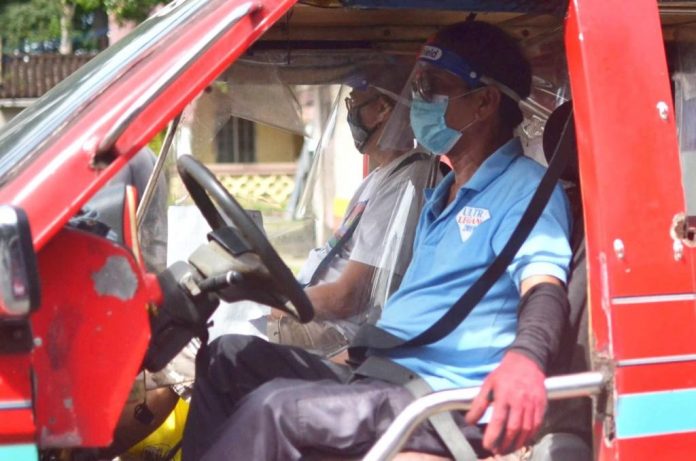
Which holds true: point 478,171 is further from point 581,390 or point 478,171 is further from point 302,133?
point 302,133

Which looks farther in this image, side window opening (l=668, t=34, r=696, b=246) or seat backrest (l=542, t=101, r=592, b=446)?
side window opening (l=668, t=34, r=696, b=246)

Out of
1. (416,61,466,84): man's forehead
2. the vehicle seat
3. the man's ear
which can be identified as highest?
(416,61,466,84): man's forehead

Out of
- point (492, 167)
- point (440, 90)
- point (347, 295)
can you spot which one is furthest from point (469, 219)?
point (347, 295)

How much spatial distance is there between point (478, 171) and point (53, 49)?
872 inches

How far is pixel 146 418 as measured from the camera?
3.20m

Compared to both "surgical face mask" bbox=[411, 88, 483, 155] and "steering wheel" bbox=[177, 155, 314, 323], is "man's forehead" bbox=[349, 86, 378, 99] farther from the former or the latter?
"steering wheel" bbox=[177, 155, 314, 323]

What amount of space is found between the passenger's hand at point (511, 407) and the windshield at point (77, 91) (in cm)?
96

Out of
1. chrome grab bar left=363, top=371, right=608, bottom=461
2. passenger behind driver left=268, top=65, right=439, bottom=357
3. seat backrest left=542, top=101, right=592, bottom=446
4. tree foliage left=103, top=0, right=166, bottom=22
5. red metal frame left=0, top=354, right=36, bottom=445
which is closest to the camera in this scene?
red metal frame left=0, top=354, right=36, bottom=445

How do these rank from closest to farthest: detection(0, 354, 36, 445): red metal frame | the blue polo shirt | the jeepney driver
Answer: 1. detection(0, 354, 36, 445): red metal frame
2. the jeepney driver
3. the blue polo shirt

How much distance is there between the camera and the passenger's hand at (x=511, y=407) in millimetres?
2260

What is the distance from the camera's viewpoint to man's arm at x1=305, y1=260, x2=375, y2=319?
3.71 meters

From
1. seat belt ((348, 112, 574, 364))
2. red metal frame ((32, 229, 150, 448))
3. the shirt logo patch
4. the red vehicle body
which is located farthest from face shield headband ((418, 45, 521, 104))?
red metal frame ((32, 229, 150, 448))

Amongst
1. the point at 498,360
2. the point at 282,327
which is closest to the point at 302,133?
the point at 282,327

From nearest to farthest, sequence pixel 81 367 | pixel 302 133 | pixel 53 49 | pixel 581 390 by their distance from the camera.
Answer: pixel 81 367
pixel 581 390
pixel 302 133
pixel 53 49
